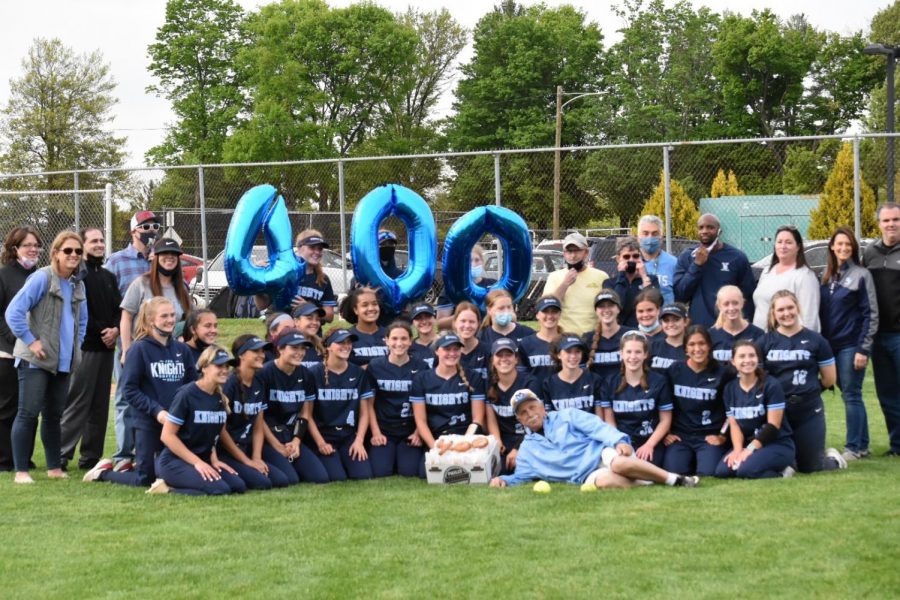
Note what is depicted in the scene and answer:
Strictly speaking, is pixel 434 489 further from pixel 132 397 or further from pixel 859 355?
pixel 859 355

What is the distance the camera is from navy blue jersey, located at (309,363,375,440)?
853cm

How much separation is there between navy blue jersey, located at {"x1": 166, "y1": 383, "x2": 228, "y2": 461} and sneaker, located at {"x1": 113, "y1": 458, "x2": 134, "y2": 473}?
2.56ft

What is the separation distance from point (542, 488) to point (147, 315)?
116 inches

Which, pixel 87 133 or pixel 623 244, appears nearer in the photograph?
pixel 623 244

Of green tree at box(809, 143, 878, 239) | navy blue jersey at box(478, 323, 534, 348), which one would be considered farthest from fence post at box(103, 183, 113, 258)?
green tree at box(809, 143, 878, 239)

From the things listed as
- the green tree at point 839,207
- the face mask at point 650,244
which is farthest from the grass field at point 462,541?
the green tree at point 839,207

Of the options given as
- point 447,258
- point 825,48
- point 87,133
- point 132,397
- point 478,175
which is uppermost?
point 825,48

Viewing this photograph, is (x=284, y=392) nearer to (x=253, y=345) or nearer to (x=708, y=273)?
(x=253, y=345)

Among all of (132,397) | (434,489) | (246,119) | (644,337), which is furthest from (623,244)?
(246,119)

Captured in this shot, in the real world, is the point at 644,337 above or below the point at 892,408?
above

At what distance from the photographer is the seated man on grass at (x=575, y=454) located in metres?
7.57

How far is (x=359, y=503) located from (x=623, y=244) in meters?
3.29

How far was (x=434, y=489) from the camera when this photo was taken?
7770 millimetres

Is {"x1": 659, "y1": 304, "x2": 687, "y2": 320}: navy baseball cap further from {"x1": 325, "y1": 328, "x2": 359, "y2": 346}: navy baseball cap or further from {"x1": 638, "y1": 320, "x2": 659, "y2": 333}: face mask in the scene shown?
{"x1": 325, "y1": 328, "x2": 359, "y2": 346}: navy baseball cap
